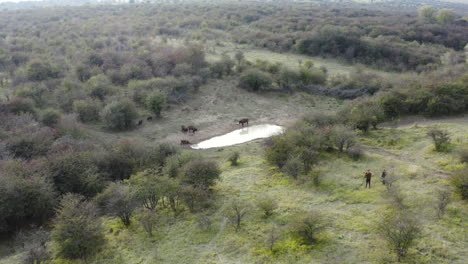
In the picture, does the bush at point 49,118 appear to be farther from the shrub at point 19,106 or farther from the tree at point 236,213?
the tree at point 236,213

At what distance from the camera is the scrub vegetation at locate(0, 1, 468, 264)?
1734cm

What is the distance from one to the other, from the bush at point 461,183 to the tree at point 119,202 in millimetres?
18555

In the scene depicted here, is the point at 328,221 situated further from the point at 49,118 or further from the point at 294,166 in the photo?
the point at 49,118

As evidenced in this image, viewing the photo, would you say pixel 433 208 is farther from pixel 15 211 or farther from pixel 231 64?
pixel 231 64

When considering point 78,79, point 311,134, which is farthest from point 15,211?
point 78,79

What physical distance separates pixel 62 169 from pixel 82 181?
167cm

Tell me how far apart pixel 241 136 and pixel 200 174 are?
14598 millimetres

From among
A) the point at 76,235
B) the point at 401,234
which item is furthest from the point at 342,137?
the point at 76,235

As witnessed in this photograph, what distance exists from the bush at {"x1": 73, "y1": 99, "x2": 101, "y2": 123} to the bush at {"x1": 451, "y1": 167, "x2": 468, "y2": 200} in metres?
34.1

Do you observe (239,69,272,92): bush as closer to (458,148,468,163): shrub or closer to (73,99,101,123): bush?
(73,99,101,123): bush

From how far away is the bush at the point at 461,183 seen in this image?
1841 cm

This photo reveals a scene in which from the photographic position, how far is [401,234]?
14930 mm

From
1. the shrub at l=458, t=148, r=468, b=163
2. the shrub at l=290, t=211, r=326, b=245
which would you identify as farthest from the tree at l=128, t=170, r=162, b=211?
the shrub at l=458, t=148, r=468, b=163

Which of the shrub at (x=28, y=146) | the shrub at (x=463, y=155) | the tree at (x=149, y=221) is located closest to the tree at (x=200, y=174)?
the tree at (x=149, y=221)
